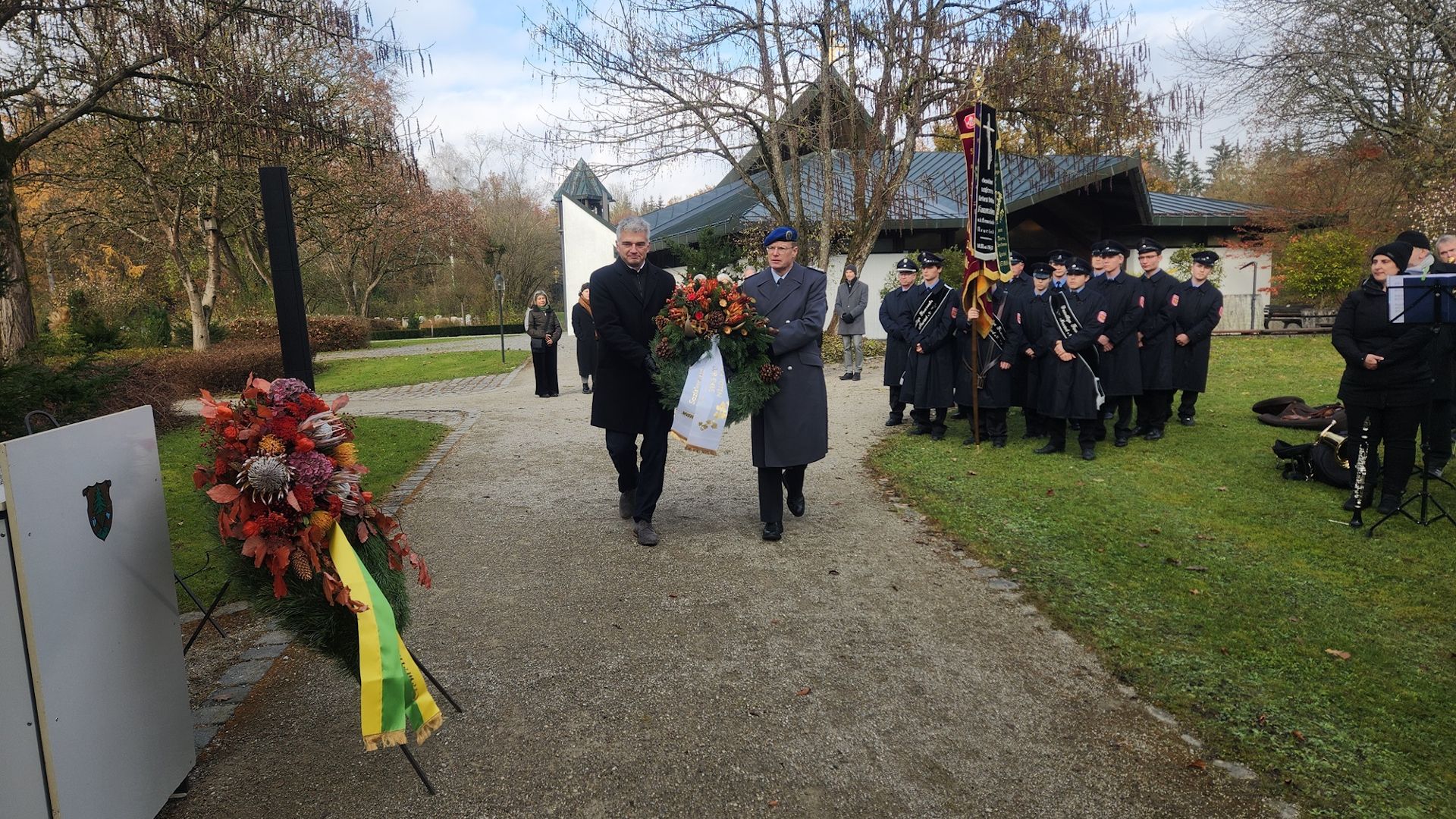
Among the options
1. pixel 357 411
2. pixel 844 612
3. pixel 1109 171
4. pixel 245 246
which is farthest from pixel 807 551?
pixel 245 246

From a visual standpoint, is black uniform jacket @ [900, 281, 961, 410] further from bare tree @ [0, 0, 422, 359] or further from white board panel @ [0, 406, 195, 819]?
white board panel @ [0, 406, 195, 819]

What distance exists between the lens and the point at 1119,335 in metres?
8.83

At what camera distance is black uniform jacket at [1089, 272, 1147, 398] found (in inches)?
345

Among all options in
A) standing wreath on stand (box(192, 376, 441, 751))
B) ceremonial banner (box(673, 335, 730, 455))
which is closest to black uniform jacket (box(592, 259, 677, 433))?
ceremonial banner (box(673, 335, 730, 455))

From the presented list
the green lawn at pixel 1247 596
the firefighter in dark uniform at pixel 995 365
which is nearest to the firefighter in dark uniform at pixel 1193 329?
the green lawn at pixel 1247 596

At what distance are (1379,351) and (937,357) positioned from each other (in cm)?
425

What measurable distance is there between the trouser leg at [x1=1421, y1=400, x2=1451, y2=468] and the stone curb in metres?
4.46

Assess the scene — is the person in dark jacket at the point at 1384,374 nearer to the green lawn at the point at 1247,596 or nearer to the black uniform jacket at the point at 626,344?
the green lawn at the point at 1247,596

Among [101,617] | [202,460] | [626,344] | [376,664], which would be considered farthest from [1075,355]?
[202,460]

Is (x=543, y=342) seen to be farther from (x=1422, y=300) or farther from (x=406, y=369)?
(x=1422, y=300)

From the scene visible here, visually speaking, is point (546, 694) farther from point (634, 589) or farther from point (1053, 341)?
point (1053, 341)

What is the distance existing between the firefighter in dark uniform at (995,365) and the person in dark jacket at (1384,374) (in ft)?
10.3

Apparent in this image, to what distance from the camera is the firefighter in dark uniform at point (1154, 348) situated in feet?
30.6

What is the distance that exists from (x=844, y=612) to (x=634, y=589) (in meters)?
1.26
